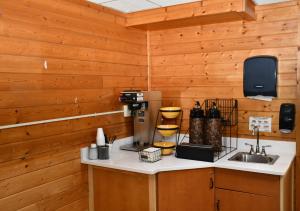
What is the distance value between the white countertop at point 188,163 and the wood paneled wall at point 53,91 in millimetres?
259

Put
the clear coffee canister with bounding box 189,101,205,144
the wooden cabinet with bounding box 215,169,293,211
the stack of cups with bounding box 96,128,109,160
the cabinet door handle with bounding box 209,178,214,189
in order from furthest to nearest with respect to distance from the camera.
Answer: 1. the clear coffee canister with bounding box 189,101,205,144
2. the stack of cups with bounding box 96,128,109,160
3. the cabinet door handle with bounding box 209,178,214,189
4. the wooden cabinet with bounding box 215,169,293,211

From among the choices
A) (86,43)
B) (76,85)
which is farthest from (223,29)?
(76,85)

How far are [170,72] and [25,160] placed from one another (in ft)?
5.67

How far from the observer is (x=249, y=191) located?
2.33 m

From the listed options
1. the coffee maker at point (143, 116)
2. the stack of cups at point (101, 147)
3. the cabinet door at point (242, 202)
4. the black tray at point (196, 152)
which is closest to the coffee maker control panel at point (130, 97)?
the coffee maker at point (143, 116)

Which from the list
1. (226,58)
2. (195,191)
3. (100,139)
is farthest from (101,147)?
(226,58)

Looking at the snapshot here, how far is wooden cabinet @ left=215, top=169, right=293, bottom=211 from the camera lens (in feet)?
7.34

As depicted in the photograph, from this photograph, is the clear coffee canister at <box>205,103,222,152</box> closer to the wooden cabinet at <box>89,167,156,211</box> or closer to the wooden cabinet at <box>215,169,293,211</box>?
the wooden cabinet at <box>215,169,293,211</box>

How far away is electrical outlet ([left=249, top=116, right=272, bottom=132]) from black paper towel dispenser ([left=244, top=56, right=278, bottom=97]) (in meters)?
0.22

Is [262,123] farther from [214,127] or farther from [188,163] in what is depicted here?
[188,163]

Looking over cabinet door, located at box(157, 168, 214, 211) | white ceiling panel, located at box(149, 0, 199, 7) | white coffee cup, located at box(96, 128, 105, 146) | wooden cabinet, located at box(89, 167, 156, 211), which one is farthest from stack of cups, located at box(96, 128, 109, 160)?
white ceiling panel, located at box(149, 0, 199, 7)

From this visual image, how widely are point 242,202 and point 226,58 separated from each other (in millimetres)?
1319

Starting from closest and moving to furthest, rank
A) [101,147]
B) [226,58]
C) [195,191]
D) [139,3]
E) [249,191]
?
1. [249,191]
2. [195,191]
3. [101,147]
4. [139,3]
5. [226,58]

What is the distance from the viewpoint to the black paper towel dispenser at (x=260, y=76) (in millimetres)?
2734
